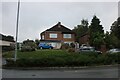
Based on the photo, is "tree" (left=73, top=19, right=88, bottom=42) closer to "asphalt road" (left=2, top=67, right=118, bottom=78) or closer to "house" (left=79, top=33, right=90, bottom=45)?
"house" (left=79, top=33, right=90, bottom=45)

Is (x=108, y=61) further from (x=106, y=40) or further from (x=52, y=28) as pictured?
(x=52, y=28)

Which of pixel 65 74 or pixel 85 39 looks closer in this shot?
pixel 65 74

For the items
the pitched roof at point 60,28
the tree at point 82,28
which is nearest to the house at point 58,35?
the pitched roof at point 60,28

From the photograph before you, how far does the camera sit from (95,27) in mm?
78375

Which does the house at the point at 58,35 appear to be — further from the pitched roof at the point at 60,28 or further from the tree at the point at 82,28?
the tree at the point at 82,28

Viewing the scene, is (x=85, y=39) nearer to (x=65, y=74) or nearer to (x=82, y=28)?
(x=82, y=28)

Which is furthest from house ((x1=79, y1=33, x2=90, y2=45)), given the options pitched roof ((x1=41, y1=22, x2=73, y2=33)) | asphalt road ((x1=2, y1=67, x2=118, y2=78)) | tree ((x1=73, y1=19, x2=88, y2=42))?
asphalt road ((x1=2, y1=67, x2=118, y2=78))

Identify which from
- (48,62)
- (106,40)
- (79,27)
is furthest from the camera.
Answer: (79,27)

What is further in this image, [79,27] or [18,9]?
[79,27]

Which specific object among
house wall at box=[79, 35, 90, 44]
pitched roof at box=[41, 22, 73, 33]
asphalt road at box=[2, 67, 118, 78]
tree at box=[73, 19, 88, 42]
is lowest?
asphalt road at box=[2, 67, 118, 78]

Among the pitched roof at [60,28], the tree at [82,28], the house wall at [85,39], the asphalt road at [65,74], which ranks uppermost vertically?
the tree at [82,28]

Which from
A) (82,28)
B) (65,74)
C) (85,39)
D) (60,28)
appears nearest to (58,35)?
(60,28)

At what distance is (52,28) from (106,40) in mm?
22600

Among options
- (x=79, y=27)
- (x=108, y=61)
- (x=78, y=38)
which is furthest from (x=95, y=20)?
(x=108, y=61)
